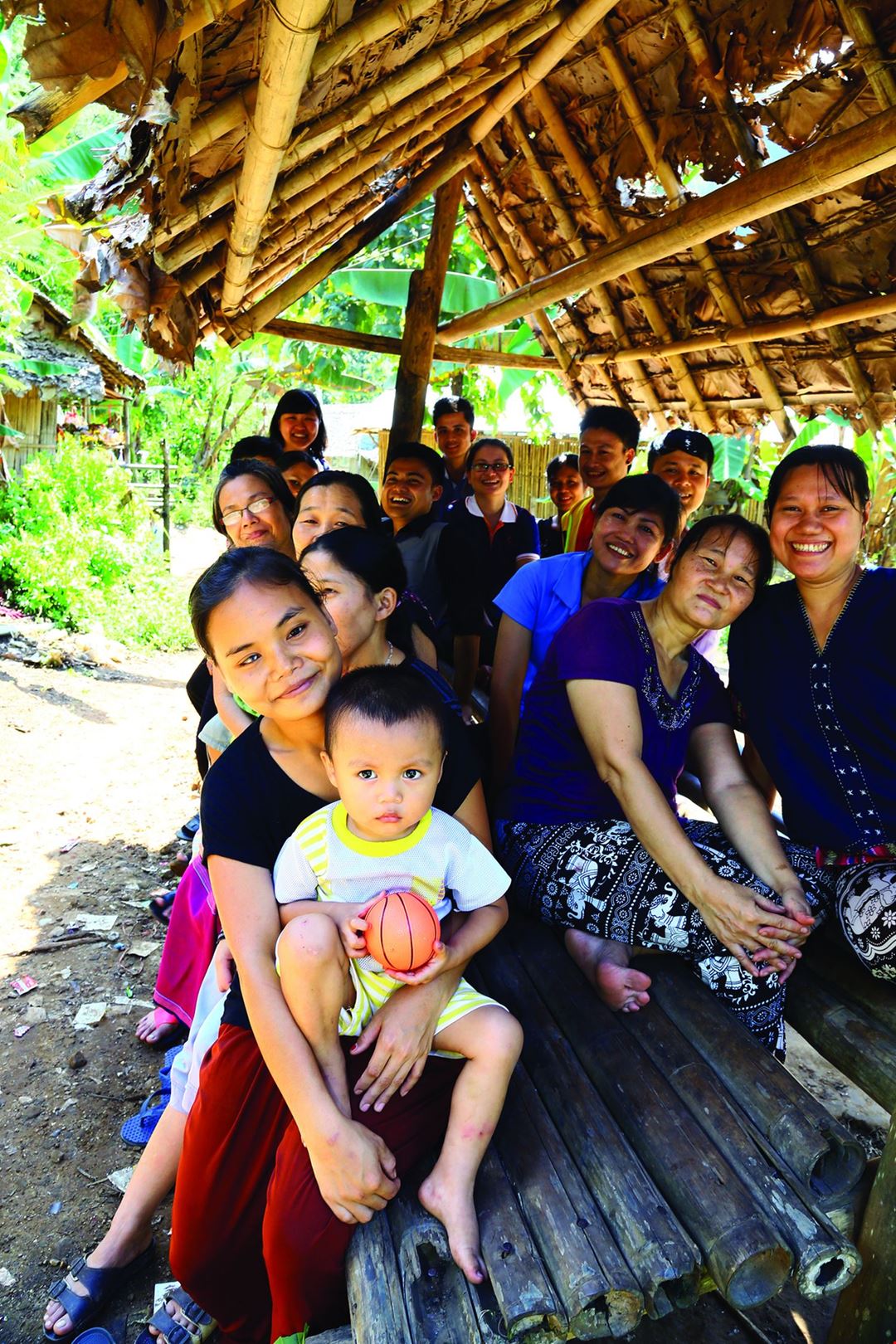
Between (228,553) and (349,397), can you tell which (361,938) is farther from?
(349,397)

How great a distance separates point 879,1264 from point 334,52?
3.04 m

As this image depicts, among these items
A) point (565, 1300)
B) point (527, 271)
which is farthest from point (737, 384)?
point (565, 1300)

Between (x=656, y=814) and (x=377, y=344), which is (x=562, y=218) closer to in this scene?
(x=377, y=344)

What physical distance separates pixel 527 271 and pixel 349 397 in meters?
A: 31.1

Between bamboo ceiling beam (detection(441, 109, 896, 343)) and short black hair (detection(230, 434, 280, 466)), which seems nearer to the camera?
bamboo ceiling beam (detection(441, 109, 896, 343))

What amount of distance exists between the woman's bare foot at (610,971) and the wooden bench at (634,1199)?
0.17ft

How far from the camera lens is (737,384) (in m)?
5.11

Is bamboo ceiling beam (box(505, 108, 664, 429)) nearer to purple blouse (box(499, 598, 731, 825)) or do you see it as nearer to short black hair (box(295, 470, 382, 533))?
short black hair (box(295, 470, 382, 533))

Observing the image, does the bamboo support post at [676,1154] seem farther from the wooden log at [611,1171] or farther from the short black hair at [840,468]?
the short black hair at [840,468]

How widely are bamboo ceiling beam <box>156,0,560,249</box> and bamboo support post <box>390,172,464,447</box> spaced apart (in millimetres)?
2384

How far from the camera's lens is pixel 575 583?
3240mm

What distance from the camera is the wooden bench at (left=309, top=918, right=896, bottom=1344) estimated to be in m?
1.55

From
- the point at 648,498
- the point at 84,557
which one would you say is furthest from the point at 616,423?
the point at 84,557

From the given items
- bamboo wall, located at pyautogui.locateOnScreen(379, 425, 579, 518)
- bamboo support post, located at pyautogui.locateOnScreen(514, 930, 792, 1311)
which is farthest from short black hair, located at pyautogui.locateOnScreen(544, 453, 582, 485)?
bamboo wall, located at pyautogui.locateOnScreen(379, 425, 579, 518)
